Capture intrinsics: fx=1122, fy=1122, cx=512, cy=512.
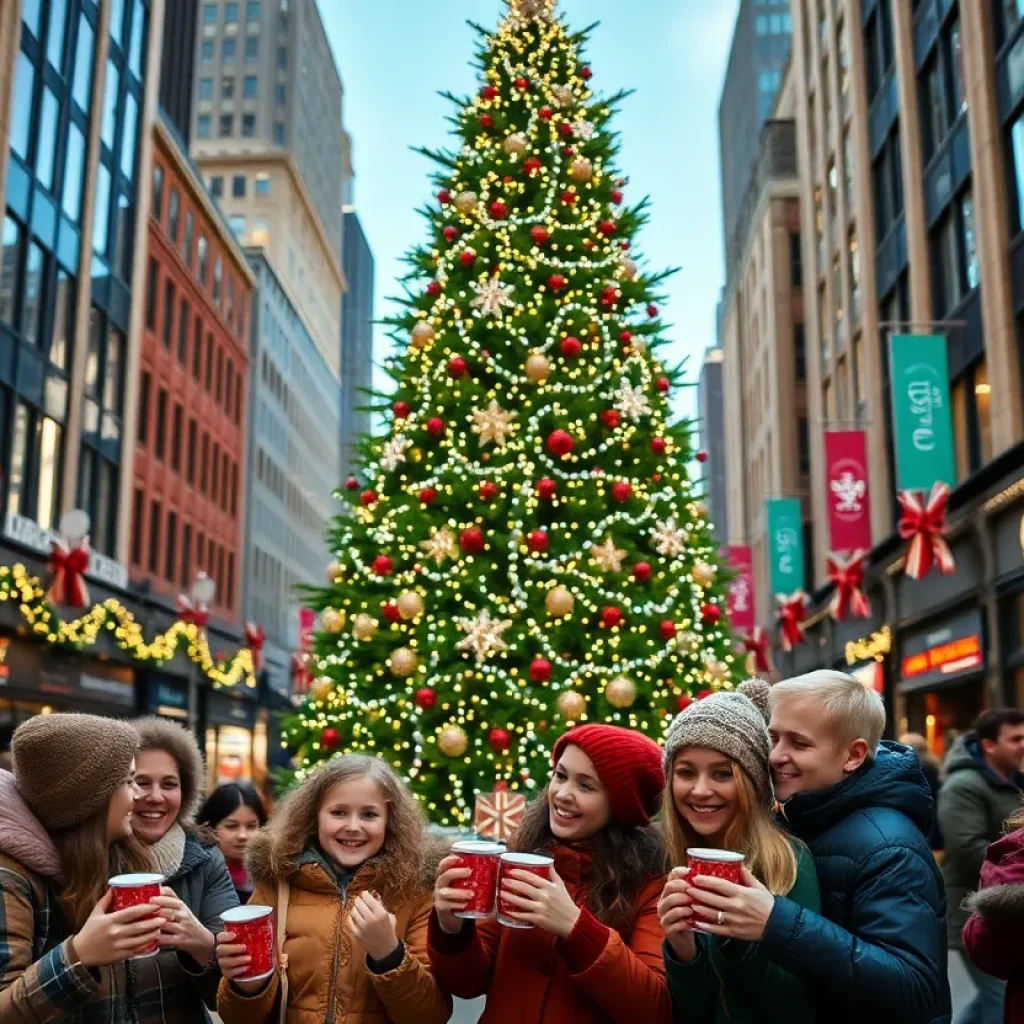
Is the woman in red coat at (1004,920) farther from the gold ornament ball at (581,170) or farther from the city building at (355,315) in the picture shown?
the city building at (355,315)

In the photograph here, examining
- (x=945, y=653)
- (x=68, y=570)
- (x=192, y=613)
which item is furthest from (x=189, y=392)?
(x=945, y=653)

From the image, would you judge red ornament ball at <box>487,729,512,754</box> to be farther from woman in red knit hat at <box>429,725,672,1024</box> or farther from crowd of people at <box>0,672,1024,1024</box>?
woman in red knit hat at <box>429,725,672,1024</box>

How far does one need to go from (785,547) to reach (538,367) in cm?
2103

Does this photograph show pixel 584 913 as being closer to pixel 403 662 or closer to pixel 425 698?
pixel 425 698

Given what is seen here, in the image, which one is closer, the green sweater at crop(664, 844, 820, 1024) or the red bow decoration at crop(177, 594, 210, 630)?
the green sweater at crop(664, 844, 820, 1024)

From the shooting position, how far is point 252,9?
89125mm

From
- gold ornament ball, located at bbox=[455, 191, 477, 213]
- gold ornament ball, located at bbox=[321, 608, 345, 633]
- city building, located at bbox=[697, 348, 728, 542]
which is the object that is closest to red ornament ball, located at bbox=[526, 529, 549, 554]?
gold ornament ball, located at bbox=[321, 608, 345, 633]

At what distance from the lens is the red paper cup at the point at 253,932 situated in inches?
122

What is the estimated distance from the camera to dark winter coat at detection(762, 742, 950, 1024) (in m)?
2.69

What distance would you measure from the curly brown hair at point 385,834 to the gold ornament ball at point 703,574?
7.04 m

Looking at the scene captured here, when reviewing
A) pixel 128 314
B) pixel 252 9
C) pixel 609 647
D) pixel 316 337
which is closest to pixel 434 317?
pixel 609 647

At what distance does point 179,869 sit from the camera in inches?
148

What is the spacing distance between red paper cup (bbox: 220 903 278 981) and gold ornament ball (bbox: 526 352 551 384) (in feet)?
26.2

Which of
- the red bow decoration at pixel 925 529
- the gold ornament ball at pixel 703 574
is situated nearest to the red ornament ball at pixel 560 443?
the gold ornament ball at pixel 703 574
